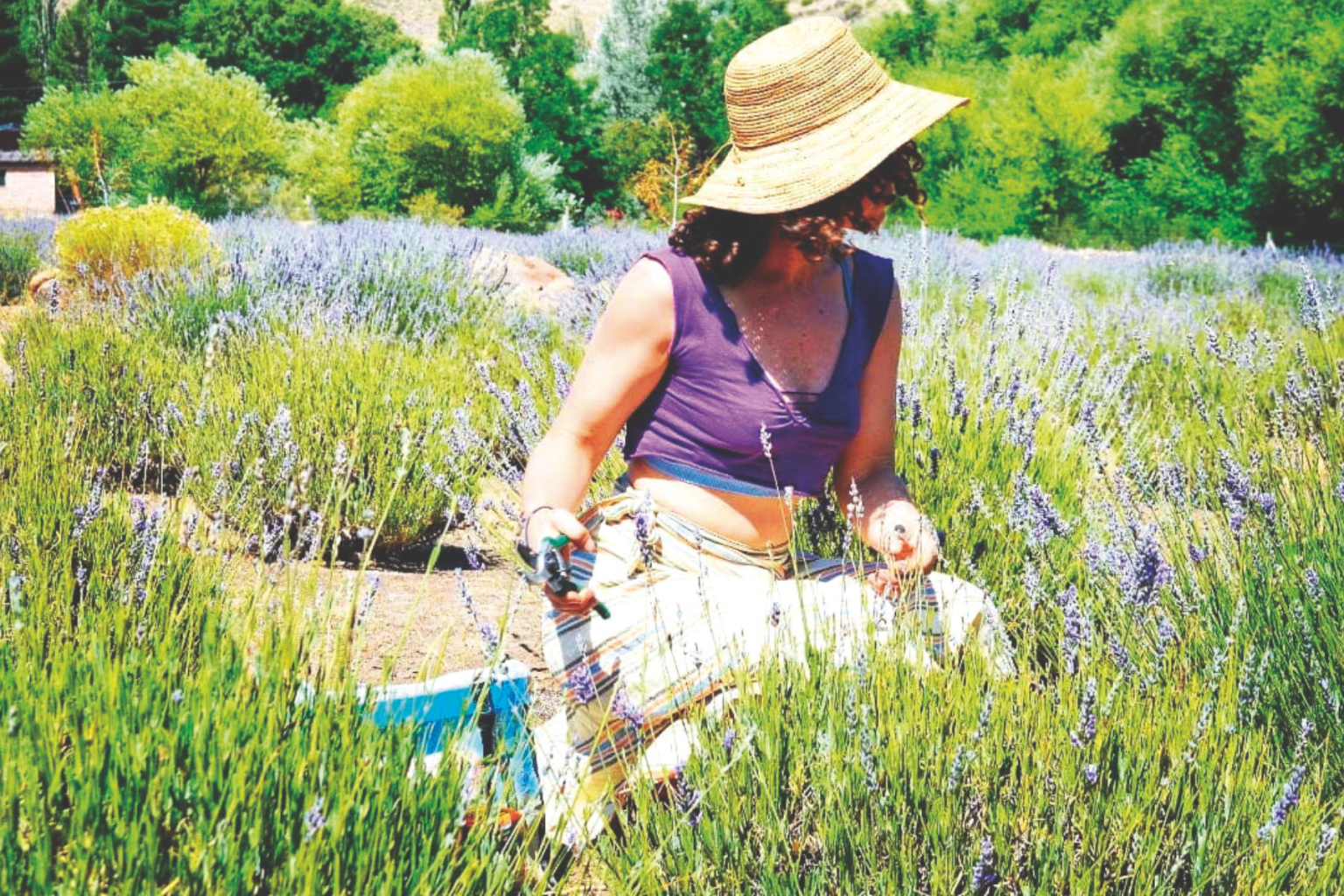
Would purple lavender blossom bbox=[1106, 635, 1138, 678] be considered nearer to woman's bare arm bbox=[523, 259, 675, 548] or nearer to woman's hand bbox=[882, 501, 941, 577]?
woman's hand bbox=[882, 501, 941, 577]

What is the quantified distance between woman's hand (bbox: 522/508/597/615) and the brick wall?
4247 cm

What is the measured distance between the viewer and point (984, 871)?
1396 millimetres

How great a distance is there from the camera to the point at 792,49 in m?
2.04

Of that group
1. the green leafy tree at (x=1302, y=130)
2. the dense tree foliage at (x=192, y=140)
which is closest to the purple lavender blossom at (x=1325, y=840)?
the green leafy tree at (x=1302, y=130)

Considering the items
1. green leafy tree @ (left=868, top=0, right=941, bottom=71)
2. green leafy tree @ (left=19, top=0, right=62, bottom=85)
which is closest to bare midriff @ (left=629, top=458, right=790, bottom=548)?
green leafy tree @ (left=868, top=0, right=941, bottom=71)

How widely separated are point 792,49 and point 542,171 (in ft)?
80.7

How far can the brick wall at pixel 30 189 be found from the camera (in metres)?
38.6

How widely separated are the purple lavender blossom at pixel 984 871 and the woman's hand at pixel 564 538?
1.96 feet

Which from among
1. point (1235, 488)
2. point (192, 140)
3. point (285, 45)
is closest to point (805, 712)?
point (1235, 488)

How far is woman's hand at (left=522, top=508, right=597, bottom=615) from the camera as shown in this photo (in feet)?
5.43

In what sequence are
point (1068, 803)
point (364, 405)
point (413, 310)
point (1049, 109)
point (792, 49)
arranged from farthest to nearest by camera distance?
point (1049, 109) → point (413, 310) → point (364, 405) → point (792, 49) → point (1068, 803)

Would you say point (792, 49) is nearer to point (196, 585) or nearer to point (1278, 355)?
point (196, 585)

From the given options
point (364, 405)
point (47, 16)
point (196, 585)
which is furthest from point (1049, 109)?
point (47, 16)

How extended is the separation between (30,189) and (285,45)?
14431 mm
